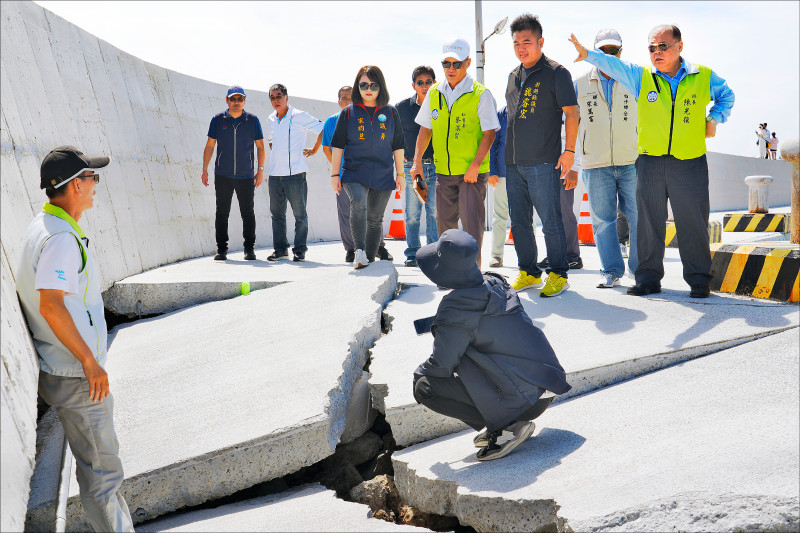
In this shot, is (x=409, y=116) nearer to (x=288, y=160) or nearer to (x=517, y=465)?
(x=288, y=160)

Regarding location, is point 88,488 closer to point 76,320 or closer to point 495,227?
point 76,320

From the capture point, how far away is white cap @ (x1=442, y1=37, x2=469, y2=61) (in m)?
5.41

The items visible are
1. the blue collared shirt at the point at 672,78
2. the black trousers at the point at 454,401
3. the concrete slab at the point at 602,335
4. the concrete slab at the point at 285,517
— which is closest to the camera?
the concrete slab at the point at 285,517

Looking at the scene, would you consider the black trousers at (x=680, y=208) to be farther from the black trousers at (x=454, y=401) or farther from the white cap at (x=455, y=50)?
the black trousers at (x=454, y=401)

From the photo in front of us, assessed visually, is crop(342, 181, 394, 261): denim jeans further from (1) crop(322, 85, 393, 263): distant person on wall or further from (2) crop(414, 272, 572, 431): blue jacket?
(2) crop(414, 272, 572, 431): blue jacket

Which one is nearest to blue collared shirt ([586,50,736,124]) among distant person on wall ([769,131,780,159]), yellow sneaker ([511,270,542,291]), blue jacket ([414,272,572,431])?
yellow sneaker ([511,270,542,291])

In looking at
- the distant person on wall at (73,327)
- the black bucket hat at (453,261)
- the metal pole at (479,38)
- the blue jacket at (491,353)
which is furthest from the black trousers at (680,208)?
the metal pole at (479,38)

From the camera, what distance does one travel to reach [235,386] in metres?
4.07

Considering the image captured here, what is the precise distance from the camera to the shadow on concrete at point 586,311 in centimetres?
450

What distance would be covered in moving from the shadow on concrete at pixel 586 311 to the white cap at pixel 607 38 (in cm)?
210

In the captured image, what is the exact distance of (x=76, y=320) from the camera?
2639mm

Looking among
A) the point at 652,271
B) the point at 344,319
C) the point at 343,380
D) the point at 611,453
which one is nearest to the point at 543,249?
the point at 652,271

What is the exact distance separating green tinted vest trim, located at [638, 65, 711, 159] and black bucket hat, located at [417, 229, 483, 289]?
→ 2469 millimetres

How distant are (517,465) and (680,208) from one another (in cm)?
263
